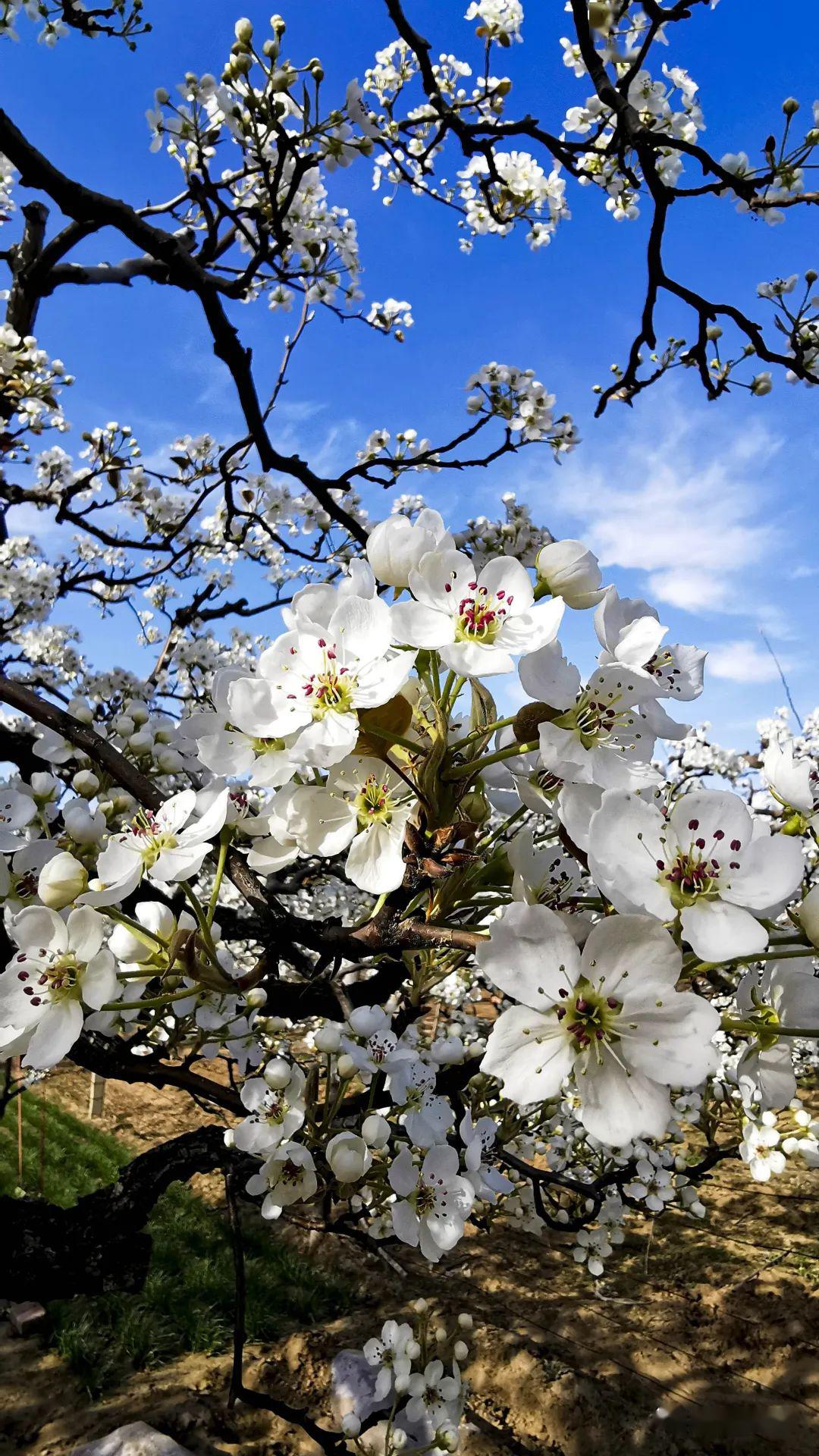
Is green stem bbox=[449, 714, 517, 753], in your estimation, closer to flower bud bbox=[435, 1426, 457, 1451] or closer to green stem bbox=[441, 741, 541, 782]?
green stem bbox=[441, 741, 541, 782]

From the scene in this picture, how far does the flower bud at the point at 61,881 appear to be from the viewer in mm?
821

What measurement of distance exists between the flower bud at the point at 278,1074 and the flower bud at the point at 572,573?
2.42ft

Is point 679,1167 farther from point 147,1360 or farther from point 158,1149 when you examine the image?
point 147,1360

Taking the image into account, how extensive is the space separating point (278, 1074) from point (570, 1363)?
146 inches

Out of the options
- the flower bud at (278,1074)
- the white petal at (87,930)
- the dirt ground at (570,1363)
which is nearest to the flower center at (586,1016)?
the white petal at (87,930)

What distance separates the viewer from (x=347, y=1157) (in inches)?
39.7

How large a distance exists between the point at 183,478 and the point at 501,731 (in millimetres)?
4333

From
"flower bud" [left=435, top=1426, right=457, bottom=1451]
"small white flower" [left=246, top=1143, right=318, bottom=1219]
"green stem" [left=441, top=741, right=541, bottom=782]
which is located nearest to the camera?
"green stem" [left=441, top=741, right=541, bottom=782]

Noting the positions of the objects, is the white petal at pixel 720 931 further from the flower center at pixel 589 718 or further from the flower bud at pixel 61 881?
the flower bud at pixel 61 881

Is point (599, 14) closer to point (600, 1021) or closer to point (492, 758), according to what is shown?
point (492, 758)

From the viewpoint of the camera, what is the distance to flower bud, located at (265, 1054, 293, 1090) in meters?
1.10

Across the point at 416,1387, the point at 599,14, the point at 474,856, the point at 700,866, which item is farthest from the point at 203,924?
the point at 599,14

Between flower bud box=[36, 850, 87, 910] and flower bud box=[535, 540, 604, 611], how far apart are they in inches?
22.4

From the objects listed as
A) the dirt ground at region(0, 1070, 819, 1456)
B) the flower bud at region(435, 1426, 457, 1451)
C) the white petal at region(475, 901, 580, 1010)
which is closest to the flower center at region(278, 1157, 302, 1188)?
the white petal at region(475, 901, 580, 1010)
